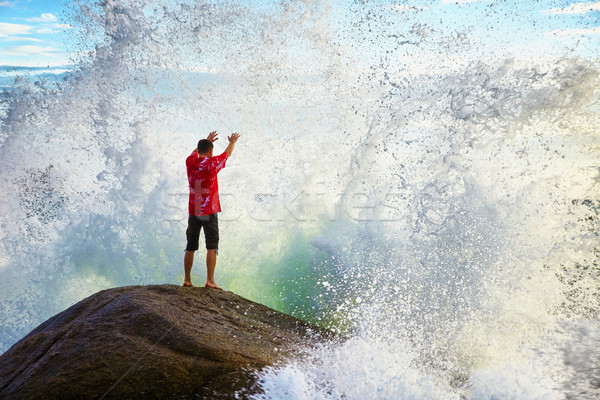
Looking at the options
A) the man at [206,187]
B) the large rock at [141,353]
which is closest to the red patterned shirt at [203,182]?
the man at [206,187]

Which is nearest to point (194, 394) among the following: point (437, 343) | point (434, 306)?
point (437, 343)

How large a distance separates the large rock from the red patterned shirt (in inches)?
38.6

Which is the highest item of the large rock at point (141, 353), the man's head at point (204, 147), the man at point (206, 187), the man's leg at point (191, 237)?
the man's head at point (204, 147)

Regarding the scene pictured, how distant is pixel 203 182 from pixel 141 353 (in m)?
2.07

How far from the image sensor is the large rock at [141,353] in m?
2.52

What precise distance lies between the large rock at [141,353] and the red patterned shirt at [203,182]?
0.98 m

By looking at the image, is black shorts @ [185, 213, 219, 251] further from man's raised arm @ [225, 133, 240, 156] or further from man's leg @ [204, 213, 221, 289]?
man's raised arm @ [225, 133, 240, 156]

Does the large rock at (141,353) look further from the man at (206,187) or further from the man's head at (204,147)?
the man's head at (204,147)

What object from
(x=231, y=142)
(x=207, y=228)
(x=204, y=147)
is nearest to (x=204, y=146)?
(x=204, y=147)

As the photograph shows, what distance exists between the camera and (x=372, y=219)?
7094 millimetres

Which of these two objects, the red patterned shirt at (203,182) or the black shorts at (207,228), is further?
the black shorts at (207,228)

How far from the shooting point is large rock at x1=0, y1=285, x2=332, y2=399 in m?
2.52

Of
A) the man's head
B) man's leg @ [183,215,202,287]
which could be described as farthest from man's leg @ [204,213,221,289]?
the man's head

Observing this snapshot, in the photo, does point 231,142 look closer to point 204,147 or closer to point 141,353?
point 204,147
